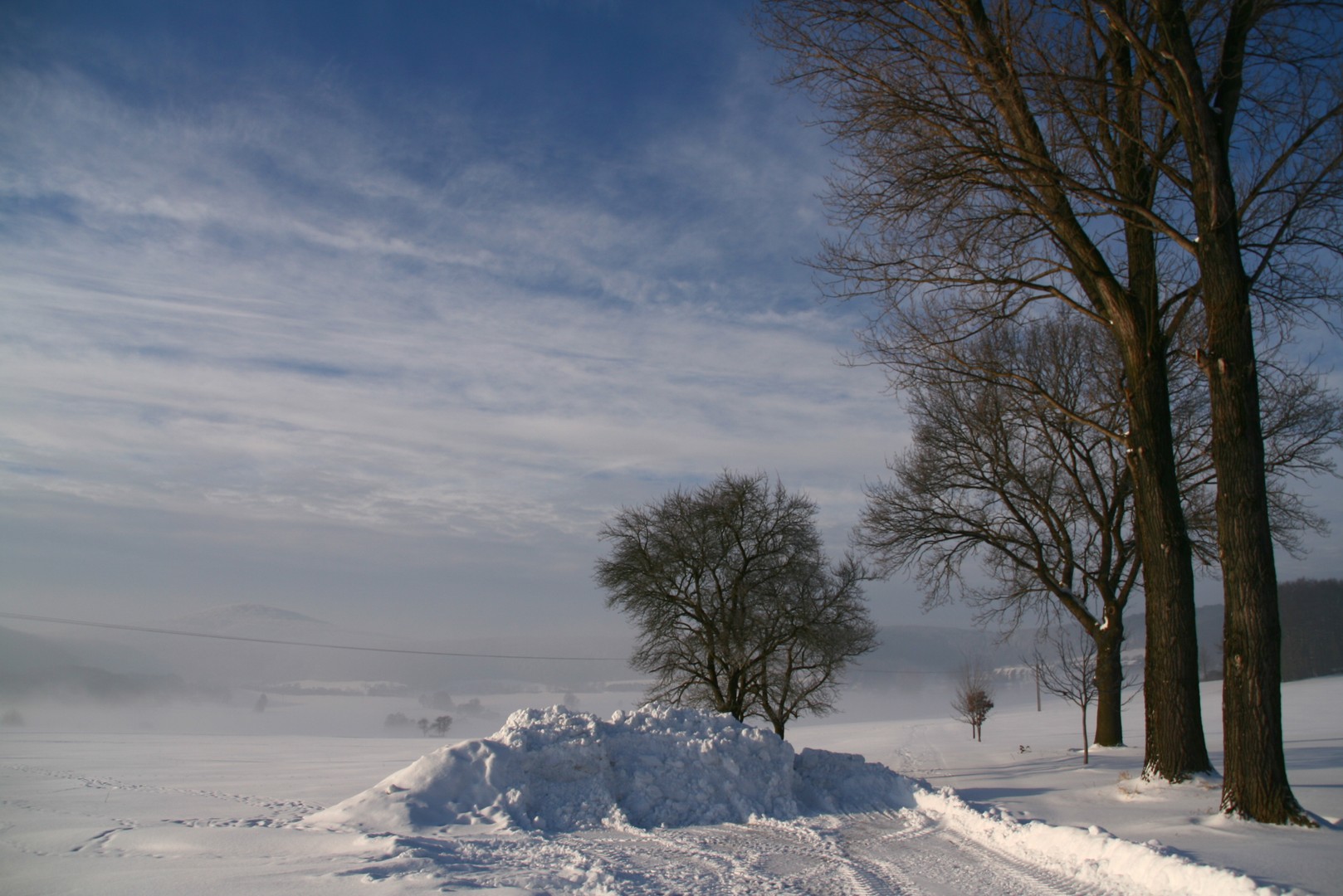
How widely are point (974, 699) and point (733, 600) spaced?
19.9m

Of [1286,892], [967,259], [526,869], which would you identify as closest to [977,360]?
[967,259]

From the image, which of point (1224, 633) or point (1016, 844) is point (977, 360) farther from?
point (1016, 844)

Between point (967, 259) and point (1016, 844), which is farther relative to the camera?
point (967, 259)

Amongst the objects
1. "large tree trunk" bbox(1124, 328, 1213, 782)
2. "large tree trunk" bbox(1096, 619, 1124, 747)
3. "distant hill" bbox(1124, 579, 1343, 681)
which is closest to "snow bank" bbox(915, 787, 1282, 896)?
"large tree trunk" bbox(1124, 328, 1213, 782)

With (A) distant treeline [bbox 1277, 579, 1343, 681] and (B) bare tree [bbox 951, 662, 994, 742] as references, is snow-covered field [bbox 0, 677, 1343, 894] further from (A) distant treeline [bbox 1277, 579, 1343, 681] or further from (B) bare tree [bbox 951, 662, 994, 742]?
(A) distant treeline [bbox 1277, 579, 1343, 681]

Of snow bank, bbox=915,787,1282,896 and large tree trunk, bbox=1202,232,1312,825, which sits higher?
large tree trunk, bbox=1202,232,1312,825

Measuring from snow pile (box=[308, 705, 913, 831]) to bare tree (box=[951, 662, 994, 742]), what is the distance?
86.8 ft

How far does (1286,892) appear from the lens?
4.85 metres

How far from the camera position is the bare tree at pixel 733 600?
21703mm

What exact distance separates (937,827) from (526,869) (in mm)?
5007

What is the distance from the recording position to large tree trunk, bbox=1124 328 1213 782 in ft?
32.5

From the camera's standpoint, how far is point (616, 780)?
1021 cm

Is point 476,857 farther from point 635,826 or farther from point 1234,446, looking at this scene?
point 1234,446

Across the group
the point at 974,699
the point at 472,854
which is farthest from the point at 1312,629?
the point at 472,854
